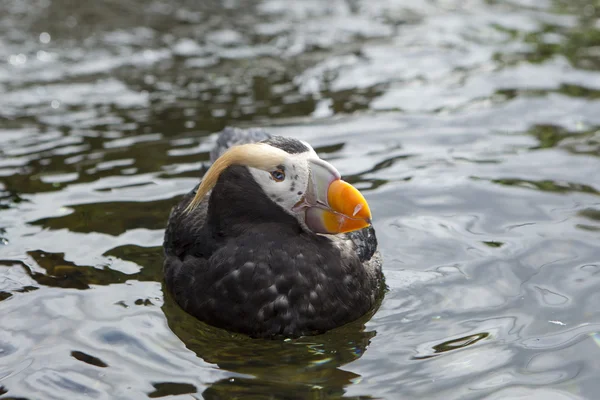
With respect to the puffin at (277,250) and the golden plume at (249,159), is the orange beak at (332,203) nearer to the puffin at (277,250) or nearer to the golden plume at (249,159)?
the puffin at (277,250)

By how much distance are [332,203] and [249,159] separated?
0.43 meters

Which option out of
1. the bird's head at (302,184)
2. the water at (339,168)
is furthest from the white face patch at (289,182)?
the water at (339,168)

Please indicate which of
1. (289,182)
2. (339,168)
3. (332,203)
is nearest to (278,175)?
(289,182)

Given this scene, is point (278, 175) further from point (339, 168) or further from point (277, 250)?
point (339, 168)

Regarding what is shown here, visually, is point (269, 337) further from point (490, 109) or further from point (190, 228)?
point (490, 109)

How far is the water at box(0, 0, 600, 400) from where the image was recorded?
3.66 m

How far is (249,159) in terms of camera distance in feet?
12.8

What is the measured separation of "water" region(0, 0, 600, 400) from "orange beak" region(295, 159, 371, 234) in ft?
1.62

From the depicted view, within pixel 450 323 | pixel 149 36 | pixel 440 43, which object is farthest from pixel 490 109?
pixel 149 36

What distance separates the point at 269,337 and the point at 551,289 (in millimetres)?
1440

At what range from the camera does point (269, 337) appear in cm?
386

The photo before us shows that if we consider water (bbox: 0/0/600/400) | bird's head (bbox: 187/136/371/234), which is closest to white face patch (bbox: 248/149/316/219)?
bird's head (bbox: 187/136/371/234)

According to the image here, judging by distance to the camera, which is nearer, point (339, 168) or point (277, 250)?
point (277, 250)

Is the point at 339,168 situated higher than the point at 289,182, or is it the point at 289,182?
the point at 289,182
